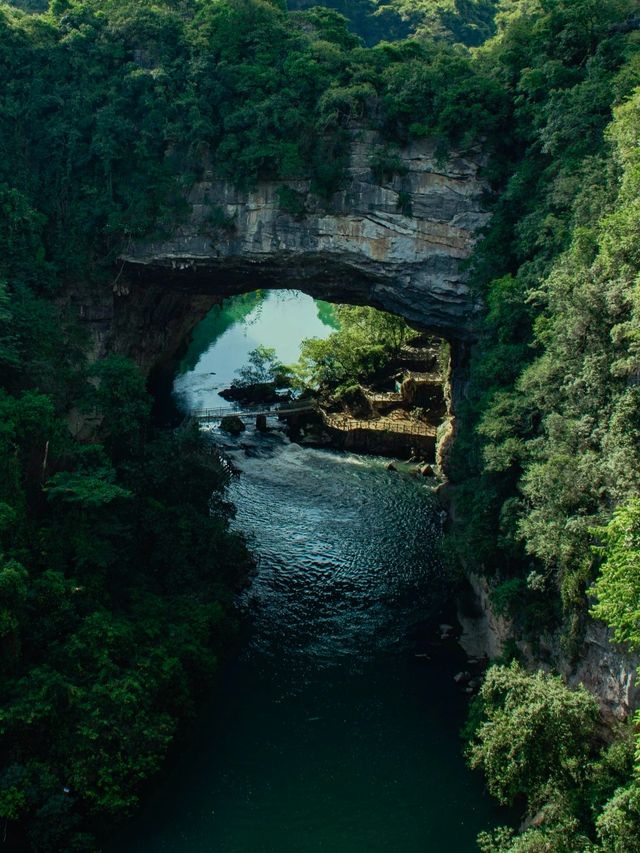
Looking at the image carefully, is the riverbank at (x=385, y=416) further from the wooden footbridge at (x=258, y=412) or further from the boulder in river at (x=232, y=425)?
the boulder in river at (x=232, y=425)

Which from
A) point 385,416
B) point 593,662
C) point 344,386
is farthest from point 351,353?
point 593,662

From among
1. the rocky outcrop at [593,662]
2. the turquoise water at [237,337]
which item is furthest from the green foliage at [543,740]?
the turquoise water at [237,337]

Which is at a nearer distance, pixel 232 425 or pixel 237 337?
pixel 232 425

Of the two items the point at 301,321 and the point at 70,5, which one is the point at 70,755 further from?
the point at 301,321

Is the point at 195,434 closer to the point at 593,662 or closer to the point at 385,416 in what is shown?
the point at 593,662

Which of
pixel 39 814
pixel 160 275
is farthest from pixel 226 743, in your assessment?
pixel 160 275

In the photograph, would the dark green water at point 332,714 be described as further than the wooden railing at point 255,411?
No

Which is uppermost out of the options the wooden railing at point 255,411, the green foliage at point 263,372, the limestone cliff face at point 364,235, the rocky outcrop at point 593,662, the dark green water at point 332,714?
the limestone cliff face at point 364,235

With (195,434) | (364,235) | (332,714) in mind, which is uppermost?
(364,235)
